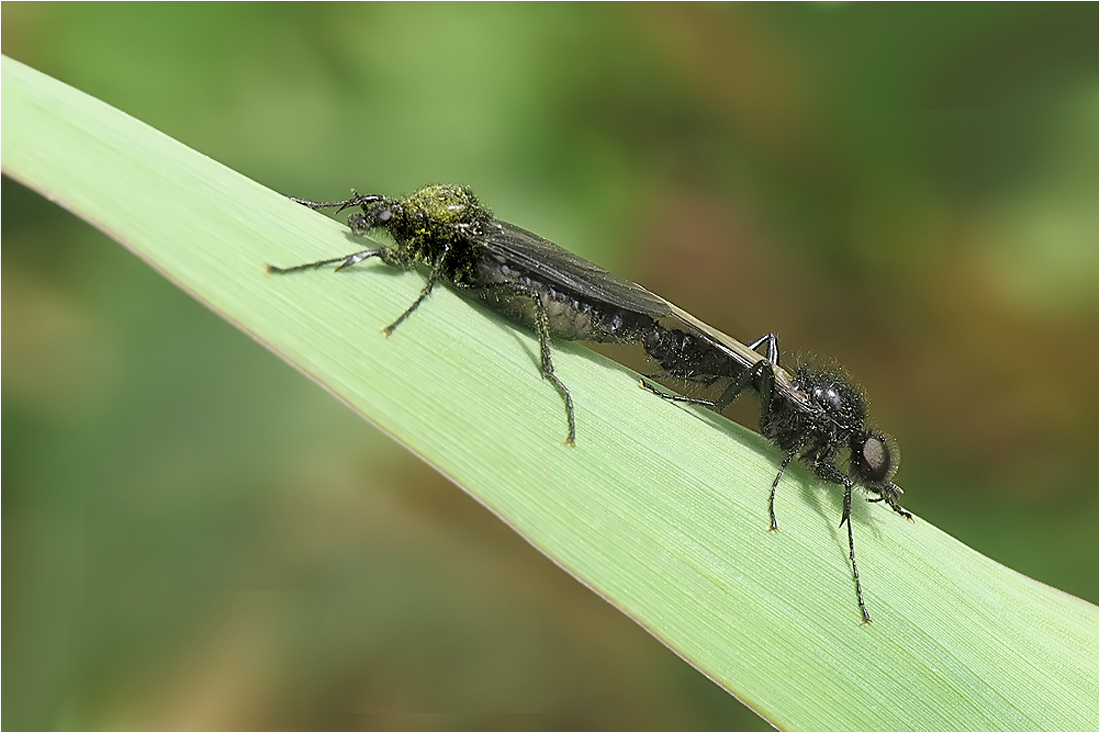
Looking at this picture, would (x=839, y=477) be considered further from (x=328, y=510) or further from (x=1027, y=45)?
(x=1027, y=45)

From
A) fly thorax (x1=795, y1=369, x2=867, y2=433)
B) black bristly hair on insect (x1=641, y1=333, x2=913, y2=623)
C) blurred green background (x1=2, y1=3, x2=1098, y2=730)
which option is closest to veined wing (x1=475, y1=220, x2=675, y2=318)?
black bristly hair on insect (x1=641, y1=333, x2=913, y2=623)

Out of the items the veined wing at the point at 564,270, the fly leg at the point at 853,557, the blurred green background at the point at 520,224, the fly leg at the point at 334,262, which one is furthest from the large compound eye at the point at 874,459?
the fly leg at the point at 334,262

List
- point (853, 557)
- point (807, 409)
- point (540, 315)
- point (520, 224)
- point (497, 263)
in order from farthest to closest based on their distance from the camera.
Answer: point (520, 224) < point (807, 409) < point (497, 263) < point (540, 315) < point (853, 557)

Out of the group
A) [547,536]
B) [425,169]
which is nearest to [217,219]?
[547,536]

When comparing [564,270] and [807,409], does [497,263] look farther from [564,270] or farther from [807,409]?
[807,409]

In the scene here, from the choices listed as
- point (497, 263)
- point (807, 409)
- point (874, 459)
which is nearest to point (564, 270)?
point (497, 263)

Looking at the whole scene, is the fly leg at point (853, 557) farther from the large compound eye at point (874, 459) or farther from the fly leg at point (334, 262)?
the fly leg at point (334, 262)
